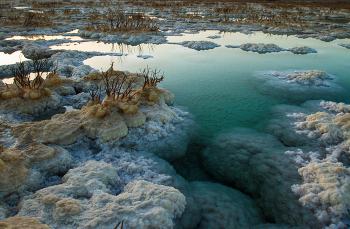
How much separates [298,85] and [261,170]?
4.67m

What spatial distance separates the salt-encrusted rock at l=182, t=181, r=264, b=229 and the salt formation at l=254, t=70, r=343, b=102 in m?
4.25

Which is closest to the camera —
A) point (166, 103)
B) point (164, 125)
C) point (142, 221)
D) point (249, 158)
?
point (142, 221)

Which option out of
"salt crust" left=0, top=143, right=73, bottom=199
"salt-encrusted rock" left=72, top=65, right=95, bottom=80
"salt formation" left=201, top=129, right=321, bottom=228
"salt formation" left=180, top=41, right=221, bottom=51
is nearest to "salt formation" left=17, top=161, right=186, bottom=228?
"salt crust" left=0, top=143, right=73, bottom=199

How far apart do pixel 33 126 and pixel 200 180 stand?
324 cm

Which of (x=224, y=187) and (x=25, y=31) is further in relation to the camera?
(x=25, y=31)

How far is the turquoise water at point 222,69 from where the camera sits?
18.1 feet

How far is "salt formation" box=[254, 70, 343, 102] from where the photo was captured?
21.1ft

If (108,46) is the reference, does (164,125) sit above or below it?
below

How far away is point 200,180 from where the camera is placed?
3.69 meters

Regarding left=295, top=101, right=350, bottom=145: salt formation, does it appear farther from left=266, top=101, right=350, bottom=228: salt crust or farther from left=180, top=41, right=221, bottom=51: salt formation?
left=180, top=41, right=221, bottom=51: salt formation

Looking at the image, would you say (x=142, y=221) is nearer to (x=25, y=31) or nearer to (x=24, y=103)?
(x=24, y=103)

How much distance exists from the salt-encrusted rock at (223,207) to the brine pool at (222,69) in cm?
150

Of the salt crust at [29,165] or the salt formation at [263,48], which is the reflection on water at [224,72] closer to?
the salt formation at [263,48]

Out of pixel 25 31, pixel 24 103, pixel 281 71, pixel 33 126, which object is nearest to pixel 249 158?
pixel 33 126
